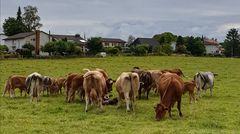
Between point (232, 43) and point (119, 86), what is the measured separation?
115039 millimetres

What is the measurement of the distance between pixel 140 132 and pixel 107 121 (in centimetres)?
247

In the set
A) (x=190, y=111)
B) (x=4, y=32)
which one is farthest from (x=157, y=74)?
(x=4, y=32)

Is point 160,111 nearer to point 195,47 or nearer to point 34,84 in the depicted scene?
point 34,84

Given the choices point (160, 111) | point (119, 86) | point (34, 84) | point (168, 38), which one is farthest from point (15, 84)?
point (168, 38)

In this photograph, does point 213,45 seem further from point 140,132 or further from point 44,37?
point 140,132

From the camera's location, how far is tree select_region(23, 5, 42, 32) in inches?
4991

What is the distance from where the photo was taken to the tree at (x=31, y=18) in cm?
12678

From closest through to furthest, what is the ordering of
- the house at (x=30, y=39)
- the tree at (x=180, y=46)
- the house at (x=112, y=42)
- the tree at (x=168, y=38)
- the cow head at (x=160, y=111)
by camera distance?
the cow head at (x=160, y=111) < the tree at (x=180, y=46) < the house at (x=30, y=39) < the tree at (x=168, y=38) < the house at (x=112, y=42)

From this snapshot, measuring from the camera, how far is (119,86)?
19969mm

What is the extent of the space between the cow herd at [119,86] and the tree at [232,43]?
95703 millimetres

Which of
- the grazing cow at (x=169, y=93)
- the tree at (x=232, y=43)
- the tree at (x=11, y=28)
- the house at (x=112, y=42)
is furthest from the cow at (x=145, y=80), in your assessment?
the house at (x=112, y=42)

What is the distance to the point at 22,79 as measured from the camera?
25219 millimetres

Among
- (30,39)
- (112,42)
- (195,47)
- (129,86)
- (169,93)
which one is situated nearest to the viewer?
(169,93)

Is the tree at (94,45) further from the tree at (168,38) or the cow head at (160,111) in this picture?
the cow head at (160,111)
